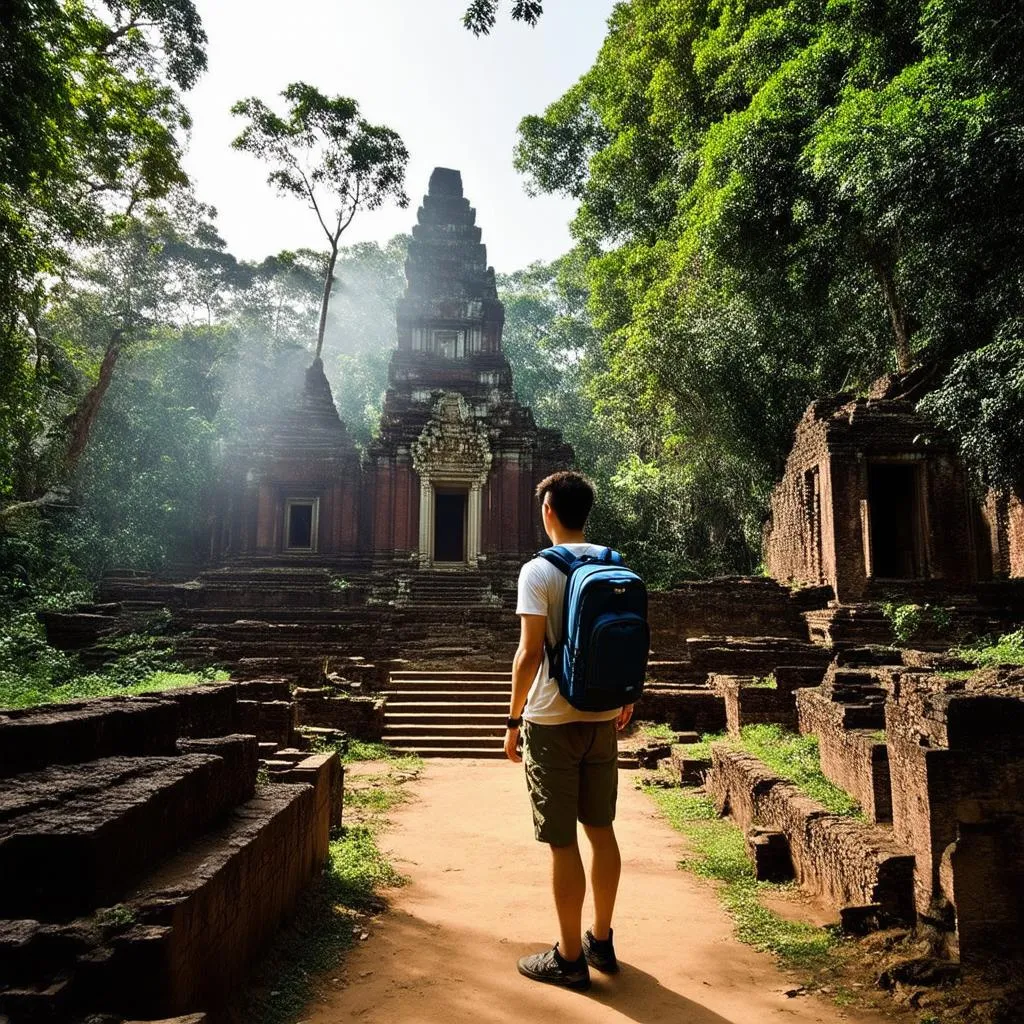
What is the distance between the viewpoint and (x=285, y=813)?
358cm

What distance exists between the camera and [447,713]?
11211mm

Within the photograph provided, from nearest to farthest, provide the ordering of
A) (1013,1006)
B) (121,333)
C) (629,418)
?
1. (1013,1006)
2. (121,333)
3. (629,418)

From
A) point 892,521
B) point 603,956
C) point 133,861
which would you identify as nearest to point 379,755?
point 603,956

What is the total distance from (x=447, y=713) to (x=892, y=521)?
11214mm

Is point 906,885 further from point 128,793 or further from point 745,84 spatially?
point 745,84

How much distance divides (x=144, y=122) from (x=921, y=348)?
15.9 m

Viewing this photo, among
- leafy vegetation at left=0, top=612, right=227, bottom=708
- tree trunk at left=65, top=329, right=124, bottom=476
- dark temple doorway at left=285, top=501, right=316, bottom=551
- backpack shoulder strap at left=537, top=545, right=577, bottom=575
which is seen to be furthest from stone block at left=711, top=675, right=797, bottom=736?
tree trunk at left=65, top=329, right=124, bottom=476

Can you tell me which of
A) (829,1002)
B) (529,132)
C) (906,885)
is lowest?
(829,1002)

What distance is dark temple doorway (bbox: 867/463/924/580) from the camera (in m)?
16.0

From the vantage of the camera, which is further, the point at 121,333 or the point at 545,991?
the point at 121,333

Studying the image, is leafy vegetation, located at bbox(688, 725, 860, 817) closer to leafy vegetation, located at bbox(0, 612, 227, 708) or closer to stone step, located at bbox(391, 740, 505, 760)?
stone step, located at bbox(391, 740, 505, 760)

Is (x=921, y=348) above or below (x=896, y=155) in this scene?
below

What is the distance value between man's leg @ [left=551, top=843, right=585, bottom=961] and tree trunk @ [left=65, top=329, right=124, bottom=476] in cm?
2142

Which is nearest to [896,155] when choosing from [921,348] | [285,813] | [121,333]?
[921,348]
